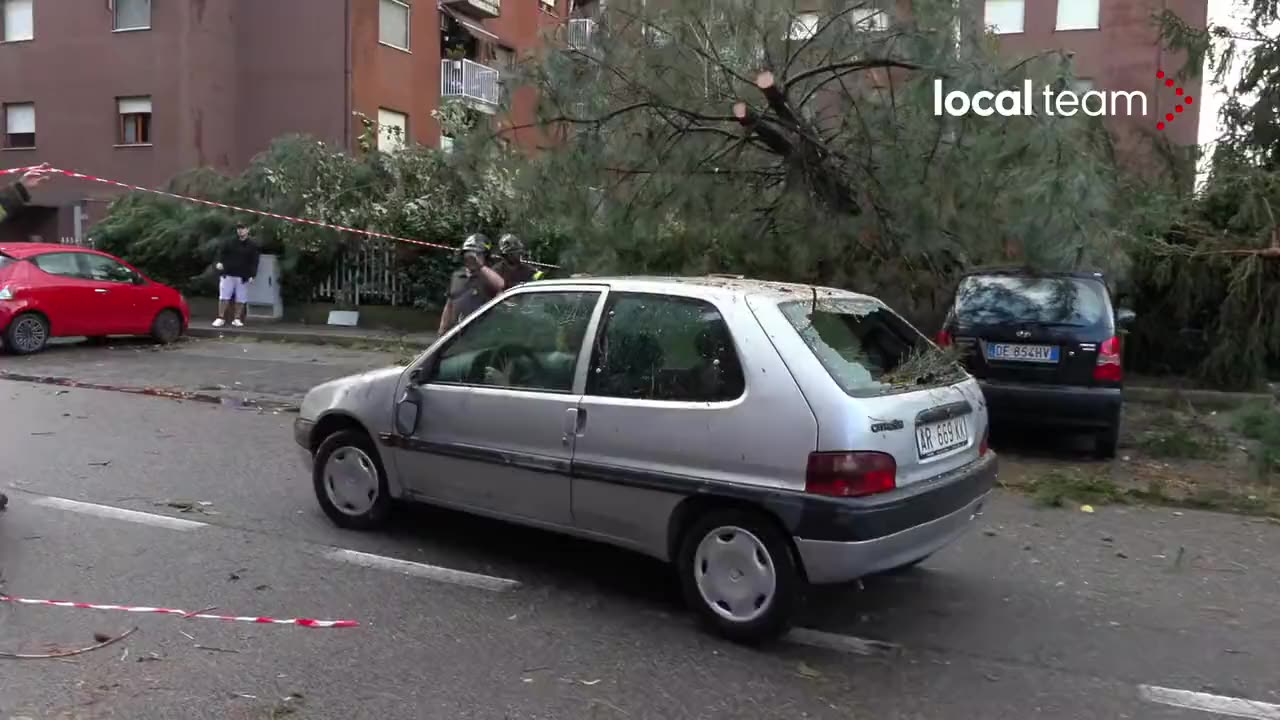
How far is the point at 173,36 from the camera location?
2417 cm

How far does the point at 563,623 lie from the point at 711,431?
1097 millimetres

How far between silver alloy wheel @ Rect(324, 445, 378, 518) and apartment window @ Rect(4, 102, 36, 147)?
2458 cm

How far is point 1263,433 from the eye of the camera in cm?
793

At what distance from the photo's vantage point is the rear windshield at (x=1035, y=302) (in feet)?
26.4

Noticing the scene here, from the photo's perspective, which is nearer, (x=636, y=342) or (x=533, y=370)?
(x=636, y=342)

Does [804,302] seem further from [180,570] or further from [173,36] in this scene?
[173,36]

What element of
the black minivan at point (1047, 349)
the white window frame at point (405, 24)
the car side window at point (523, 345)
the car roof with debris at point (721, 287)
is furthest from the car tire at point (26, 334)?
the white window frame at point (405, 24)

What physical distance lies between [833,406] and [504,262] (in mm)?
5687

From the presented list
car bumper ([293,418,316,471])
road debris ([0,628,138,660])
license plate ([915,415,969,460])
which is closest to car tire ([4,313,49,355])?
car bumper ([293,418,316,471])

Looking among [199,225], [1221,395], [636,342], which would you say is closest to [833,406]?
[636,342]

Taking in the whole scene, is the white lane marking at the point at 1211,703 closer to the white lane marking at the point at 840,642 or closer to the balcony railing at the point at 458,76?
the white lane marking at the point at 840,642

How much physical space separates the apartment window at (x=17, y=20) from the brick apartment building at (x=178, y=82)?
25 millimetres

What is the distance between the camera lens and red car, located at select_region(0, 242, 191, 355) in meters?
13.8

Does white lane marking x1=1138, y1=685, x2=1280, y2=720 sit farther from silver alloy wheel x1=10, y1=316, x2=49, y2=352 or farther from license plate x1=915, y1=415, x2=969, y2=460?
silver alloy wheel x1=10, y1=316, x2=49, y2=352
